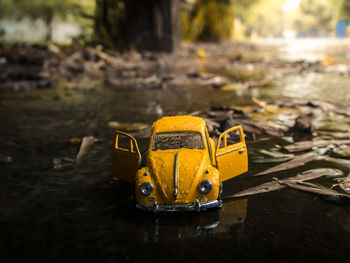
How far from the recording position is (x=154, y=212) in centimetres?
382

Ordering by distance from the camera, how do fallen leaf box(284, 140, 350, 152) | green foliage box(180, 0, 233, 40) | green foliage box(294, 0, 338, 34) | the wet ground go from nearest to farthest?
1. the wet ground
2. fallen leaf box(284, 140, 350, 152)
3. green foliage box(180, 0, 233, 40)
4. green foliage box(294, 0, 338, 34)

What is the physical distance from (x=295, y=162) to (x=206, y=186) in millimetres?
1915

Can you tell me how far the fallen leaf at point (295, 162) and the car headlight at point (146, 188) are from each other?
1668mm

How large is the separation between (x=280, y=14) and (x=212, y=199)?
430 ft

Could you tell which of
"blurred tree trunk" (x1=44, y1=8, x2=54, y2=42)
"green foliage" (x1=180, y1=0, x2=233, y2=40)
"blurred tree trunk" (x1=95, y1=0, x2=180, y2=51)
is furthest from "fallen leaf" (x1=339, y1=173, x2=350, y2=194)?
"blurred tree trunk" (x1=44, y1=8, x2=54, y2=42)

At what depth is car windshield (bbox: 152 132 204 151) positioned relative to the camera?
171 inches

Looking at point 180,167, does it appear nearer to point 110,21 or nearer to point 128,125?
point 128,125

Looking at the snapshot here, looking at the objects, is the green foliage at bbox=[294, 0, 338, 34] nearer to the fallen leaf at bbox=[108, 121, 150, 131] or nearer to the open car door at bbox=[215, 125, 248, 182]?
the fallen leaf at bbox=[108, 121, 150, 131]

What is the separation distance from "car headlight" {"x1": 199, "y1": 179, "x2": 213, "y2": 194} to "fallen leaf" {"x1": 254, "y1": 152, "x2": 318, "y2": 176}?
1.33 metres

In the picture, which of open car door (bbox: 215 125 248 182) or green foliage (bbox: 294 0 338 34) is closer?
Result: open car door (bbox: 215 125 248 182)

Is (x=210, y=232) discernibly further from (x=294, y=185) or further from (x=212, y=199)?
(x=294, y=185)

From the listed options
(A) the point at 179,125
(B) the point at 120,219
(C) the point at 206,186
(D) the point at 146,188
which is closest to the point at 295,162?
(A) the point at 179,125

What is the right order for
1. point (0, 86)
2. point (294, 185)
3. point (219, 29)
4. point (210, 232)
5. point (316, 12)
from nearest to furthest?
point (210, 232), point (294, 185), point (0, 86), point (219, 29), point (316, 12)

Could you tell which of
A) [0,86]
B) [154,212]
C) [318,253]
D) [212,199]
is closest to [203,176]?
[212,199]
